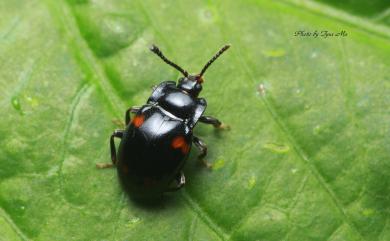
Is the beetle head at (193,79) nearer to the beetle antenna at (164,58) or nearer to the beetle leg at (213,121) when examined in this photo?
the beetle antenna at (164,58)

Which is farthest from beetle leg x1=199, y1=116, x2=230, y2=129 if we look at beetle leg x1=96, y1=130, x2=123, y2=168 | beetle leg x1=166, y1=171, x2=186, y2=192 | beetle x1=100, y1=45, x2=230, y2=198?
beetle leg x1=96, y1=130, x2=123, y2=168

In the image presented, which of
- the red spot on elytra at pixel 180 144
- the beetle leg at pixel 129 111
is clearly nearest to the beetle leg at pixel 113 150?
the beetle leg at pixel 129 111

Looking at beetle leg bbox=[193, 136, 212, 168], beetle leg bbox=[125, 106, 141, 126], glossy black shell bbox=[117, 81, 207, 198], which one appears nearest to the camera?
glossy black shell bbox=[117, 81, 207, 198]

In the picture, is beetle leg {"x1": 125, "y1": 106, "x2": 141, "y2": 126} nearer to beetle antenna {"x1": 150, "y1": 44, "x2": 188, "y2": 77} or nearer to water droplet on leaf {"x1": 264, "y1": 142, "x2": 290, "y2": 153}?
beetle antenna {"x1": 150, "y1": 44, "x2": 188, "y2": 77}

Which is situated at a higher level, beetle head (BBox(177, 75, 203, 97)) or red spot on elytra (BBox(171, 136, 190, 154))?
beetle head (BBox(177, 75, 203, 97))

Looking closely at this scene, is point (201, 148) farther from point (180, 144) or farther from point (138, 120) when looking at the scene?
point (138, 120)

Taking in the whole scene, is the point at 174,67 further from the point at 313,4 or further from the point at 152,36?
the point at 313,4

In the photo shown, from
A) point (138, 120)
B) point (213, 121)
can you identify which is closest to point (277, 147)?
point (213, 121)
